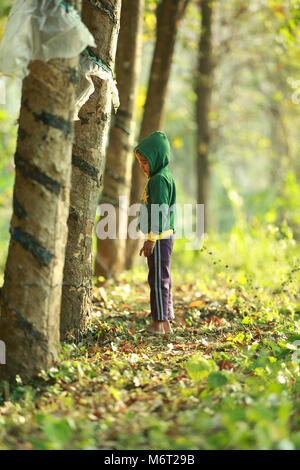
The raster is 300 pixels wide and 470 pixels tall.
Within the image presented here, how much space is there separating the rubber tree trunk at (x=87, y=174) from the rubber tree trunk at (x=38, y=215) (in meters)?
0.71

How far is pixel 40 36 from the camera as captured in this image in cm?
390


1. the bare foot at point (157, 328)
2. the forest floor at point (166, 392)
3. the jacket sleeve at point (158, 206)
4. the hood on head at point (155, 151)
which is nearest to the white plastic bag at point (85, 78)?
the hood on head at point (155, 151)

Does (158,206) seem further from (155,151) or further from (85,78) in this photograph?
(85,78)

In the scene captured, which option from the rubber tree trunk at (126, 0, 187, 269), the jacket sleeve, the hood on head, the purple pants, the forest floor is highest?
the rubber tree trunk at (126, 0, 187, 269)

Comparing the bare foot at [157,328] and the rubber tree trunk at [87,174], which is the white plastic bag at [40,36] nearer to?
the rubber tree trunk at [87,174]

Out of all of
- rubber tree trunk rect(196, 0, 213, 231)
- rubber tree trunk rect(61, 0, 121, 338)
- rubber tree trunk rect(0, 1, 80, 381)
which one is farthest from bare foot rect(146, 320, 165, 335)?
rubber tree trunk rect(196, 0, 213, 231)

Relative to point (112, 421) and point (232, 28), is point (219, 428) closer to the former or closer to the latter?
point (112, 421)

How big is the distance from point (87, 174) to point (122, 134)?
2888 mm

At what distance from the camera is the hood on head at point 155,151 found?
536 centimetres

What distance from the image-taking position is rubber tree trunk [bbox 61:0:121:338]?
188 inches

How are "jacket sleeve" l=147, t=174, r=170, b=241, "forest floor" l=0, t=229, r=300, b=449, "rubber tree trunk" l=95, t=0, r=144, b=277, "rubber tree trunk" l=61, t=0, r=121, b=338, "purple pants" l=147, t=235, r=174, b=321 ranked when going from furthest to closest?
1. "rubber tree trunk" l=95, t=0, r=144, b=277
2. "purple pants" l=147, t=235, r=174, b=321
3. "jacket sleeve" l=147, t=174, r=170, b=241
4. "rubber tree trunk" l=61, t=0, r=121, b=338
5. "forest floor" l=0, t=229, r=300, b=449

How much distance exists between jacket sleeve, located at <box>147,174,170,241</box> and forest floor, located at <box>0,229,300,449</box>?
95 centimetres

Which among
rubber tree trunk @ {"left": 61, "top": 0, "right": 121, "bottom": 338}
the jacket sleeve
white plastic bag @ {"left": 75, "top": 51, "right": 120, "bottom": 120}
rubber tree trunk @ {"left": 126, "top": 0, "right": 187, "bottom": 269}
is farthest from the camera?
rubber tree trunk @ {"left": 126, "top": 0, "right": 187, "bottom": 269}

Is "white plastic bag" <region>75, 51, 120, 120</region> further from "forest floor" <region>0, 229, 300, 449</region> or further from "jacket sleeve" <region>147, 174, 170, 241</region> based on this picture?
"forest floor" <region>0, 229, 300, 449</region>
